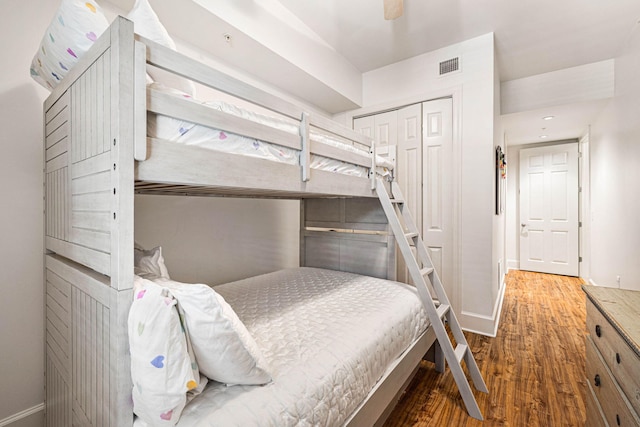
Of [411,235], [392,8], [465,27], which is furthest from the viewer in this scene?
[465,27]

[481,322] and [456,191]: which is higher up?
[456,191]

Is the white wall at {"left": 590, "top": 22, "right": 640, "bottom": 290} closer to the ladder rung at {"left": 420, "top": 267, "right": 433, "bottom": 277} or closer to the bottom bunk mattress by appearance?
the ladder rung at {"left": 420, "top": 267, "right": 433, "bottom": 277}

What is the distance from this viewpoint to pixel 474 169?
8.96ft

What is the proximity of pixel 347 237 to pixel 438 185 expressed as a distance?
1173mm

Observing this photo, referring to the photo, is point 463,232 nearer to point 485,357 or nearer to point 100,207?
point 485,357

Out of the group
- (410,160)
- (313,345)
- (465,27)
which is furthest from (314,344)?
(465,27)

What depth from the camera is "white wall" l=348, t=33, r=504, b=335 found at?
2.66 m

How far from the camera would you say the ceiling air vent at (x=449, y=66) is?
282 centimetres

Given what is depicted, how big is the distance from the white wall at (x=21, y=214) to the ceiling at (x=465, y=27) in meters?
0.52

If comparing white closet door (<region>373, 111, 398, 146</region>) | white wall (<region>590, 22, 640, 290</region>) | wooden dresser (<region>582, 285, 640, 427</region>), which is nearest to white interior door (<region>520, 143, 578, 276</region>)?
white wall (<region>590, 22, 640, 290</region>)

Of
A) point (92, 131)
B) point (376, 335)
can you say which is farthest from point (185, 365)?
point (376, 335)

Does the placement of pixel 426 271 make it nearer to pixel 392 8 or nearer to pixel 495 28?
pixel 392 8

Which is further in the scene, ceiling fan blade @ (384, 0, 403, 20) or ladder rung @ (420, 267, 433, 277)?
ladder rung @ (420, 267, 433, 277)

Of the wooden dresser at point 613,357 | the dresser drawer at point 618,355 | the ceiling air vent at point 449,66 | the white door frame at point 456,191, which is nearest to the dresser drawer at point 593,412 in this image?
the wooden dresser at point 613,357
